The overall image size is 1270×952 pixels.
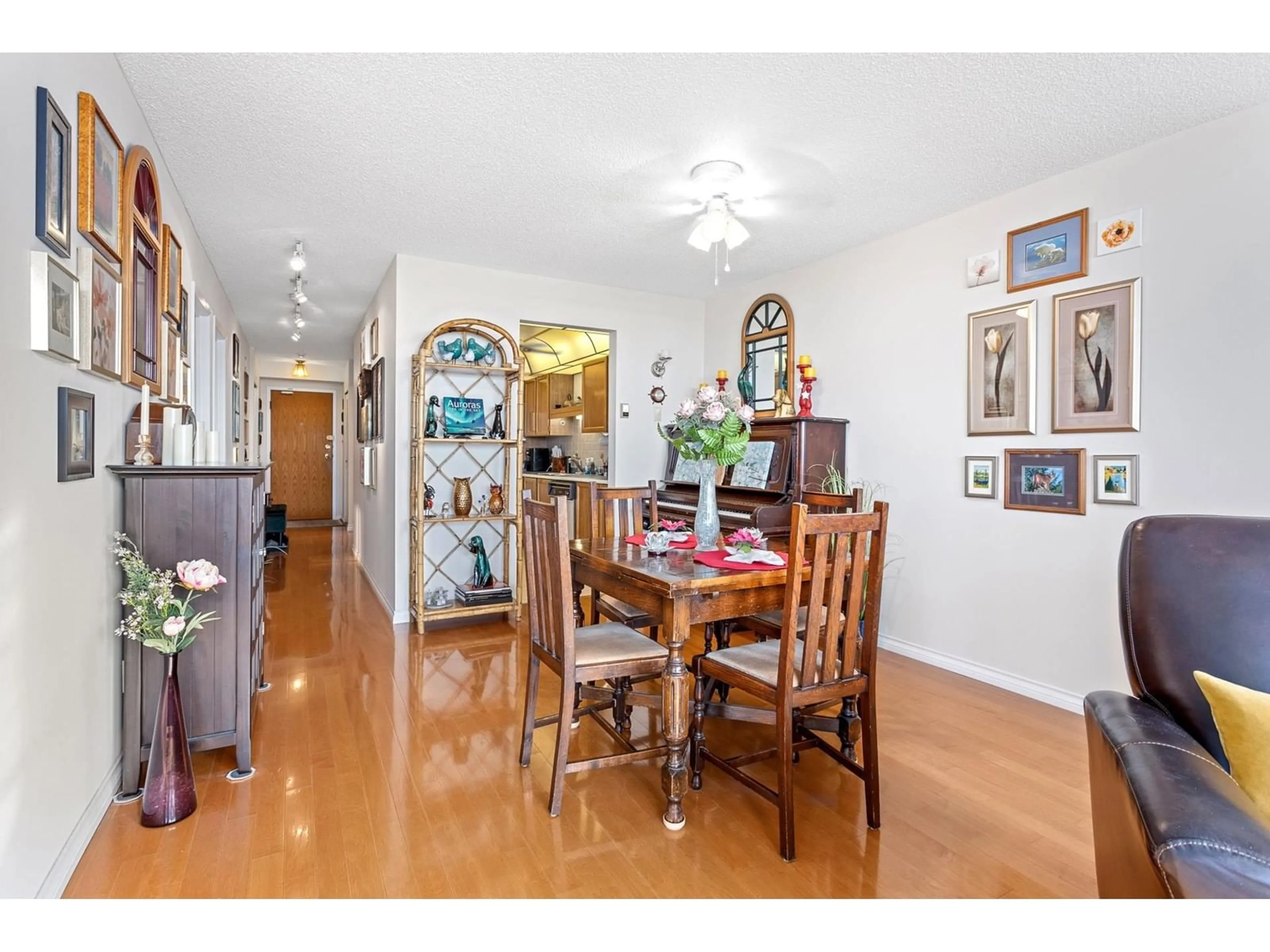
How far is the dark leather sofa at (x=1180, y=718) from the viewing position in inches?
34.4

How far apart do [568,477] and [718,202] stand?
3830 mm

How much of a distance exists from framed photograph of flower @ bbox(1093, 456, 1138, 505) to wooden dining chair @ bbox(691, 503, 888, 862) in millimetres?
1550

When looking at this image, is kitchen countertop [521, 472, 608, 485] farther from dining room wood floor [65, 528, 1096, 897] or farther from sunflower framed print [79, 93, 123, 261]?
sunflower framed print [79, 93, 123, 261]

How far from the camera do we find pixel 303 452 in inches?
393

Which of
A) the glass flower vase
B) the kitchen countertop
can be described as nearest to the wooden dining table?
the glass flower vase

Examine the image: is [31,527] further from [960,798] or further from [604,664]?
[960,798]

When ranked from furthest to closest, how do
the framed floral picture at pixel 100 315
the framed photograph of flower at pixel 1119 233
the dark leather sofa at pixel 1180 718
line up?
the framed photograph of flower at pixel 1119 233
the framed floral picture at pixel 100 315
the dark leather sofa at pixel 1180 718

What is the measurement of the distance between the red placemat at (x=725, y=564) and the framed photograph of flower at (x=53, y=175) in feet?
6.77

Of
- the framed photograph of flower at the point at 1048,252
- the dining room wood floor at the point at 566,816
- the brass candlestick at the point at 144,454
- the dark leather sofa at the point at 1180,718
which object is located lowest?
the dining room wood floor at the point at 566,816

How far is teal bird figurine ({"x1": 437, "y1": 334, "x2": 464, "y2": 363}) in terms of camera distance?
4.23 meters

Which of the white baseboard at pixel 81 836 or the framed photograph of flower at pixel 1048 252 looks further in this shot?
the framed photograph of flower at pixel 1048 252

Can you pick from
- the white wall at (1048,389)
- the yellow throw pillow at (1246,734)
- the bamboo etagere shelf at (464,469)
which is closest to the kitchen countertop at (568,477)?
the bamboo etagere shelf at (464,469)

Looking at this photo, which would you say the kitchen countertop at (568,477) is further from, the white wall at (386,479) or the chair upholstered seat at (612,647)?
the chair upholstered seat at (612,647)
